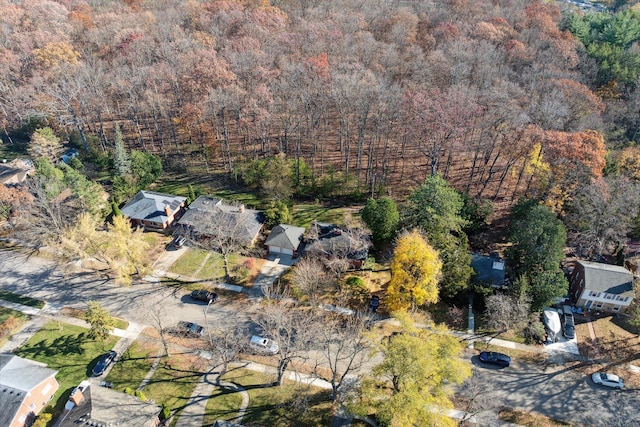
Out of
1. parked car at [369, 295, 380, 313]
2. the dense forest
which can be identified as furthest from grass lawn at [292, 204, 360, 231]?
parked car at [369, 295, 380, 313]

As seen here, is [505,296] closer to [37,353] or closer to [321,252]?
[321,252]

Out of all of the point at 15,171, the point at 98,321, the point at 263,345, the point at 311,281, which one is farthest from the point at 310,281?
the point at 15,171

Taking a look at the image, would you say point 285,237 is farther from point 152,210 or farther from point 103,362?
point 103,362

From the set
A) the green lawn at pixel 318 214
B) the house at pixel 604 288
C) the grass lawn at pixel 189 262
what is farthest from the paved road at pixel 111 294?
the house at pixel 604 288

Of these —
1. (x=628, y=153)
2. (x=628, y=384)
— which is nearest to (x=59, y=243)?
(x=628, y=384)

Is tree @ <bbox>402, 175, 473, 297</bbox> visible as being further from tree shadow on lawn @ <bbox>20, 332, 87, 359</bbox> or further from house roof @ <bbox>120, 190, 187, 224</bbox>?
tree shadow on lawn @ <bbox>20, 332, 87, 359</bbox>

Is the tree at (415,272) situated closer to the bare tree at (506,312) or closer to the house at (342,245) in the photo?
the bare tree at (506,312)
